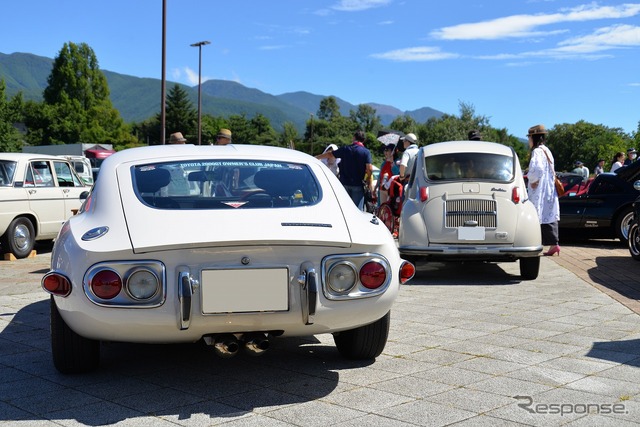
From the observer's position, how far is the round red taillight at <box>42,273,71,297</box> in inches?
162

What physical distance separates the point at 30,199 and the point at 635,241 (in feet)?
29.7

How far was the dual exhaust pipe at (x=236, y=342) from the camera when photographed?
4.14 metres

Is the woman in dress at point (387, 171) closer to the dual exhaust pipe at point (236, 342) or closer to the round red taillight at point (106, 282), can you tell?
the dual exhaust pipe at point (236, 342)

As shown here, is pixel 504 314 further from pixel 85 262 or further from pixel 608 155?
pixel 608 155

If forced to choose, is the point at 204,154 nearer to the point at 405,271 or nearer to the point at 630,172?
the point at 405,271

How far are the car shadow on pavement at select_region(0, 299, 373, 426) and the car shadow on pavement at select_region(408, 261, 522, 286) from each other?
11.7 ft

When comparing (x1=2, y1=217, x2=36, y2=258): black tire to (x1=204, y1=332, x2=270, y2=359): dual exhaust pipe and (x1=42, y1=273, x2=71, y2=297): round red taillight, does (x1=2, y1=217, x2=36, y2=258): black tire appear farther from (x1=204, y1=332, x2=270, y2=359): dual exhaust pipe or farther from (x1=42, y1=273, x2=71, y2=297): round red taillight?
(x1=204, y1=332, x2=270, y2=359): dual exhaust pipe

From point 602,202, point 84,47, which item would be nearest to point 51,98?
point 84,47

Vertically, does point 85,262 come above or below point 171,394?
above

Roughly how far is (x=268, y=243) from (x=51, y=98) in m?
114

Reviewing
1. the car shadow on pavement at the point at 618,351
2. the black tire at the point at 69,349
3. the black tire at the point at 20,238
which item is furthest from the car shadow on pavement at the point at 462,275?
the black tire at the point at 20,238

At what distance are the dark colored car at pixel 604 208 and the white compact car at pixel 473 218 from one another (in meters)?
4.93

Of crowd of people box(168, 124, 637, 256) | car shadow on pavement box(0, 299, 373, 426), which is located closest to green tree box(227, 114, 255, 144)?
crowd of people box(168, 124, 637, 256)

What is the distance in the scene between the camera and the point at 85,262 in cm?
398
